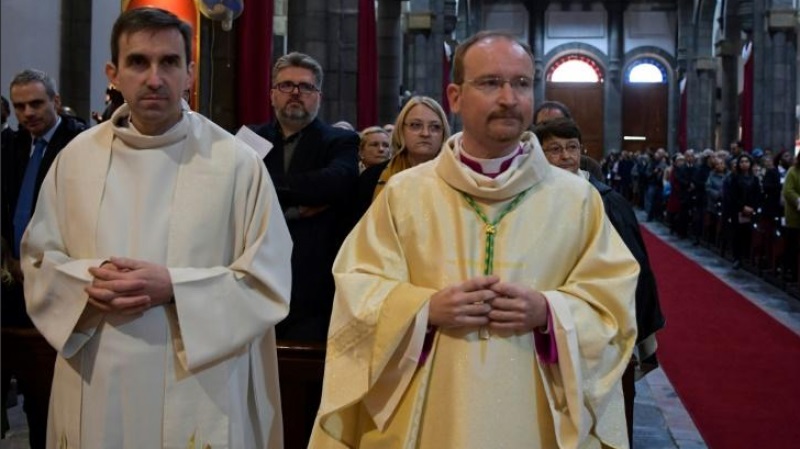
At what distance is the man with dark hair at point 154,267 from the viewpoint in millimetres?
2430

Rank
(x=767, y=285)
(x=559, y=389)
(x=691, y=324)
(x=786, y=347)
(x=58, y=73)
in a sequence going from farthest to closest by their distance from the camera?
(x=767, y=285), (x=691, y=324), (x=786, y=347), (x=58, y=73), (x=559, y=389)

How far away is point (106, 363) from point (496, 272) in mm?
1020

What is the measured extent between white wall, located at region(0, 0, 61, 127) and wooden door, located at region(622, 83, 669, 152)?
28.4m

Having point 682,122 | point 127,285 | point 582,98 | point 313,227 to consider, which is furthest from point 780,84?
point 127,285

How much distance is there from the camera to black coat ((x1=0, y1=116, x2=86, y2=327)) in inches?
163

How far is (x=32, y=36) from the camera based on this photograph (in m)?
7.26

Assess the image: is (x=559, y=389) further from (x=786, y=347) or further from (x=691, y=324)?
(x=691, y=324)

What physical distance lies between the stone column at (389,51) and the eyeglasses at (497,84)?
42.9 feet

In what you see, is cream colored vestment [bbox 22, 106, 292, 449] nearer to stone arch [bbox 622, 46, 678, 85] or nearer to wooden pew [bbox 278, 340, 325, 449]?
wooden pew [bbox 278, 340, 325, 449]

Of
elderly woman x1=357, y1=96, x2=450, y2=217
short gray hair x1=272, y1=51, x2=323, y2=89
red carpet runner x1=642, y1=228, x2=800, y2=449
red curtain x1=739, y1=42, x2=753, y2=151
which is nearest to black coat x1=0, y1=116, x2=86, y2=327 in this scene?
short gray hair x1=272, y1=51, x2=323, y2=89

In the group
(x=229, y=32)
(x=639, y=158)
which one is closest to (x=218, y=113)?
(x=229, y=32)

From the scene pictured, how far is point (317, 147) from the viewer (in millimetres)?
3873

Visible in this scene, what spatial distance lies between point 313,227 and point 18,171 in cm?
148

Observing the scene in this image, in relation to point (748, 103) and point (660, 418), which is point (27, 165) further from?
point (748, 103)
